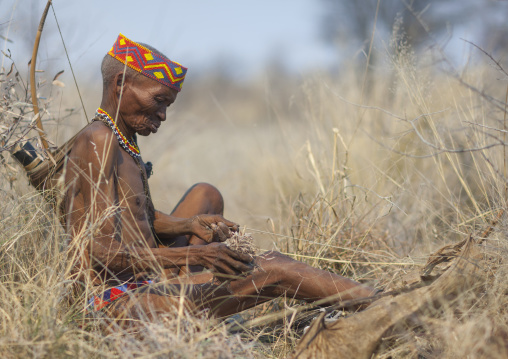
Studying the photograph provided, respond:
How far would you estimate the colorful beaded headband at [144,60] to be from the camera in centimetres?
241

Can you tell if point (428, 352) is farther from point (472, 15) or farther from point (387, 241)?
point (472, 15)

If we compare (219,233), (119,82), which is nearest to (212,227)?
(219,233)

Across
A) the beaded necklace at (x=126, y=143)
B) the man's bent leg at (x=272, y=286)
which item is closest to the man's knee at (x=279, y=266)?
the man's bent leg at (x=272, y=286)

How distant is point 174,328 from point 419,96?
169 cm

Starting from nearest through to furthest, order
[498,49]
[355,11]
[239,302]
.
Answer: [239,302], [498,49], [355,11]

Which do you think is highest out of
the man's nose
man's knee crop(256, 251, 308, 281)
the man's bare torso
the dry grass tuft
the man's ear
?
the man's ear

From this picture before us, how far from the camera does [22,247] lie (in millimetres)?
2404

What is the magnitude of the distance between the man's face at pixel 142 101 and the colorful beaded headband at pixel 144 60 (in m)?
0.03

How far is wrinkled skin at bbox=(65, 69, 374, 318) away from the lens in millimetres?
2113

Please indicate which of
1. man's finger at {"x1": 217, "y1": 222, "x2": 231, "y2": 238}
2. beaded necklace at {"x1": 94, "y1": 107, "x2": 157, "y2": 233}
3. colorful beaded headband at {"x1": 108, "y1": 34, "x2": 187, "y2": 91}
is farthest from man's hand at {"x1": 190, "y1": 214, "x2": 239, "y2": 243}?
colorful beaded headband at {"x1": 108, "y1": 34, "x2": 187, "y2": 91}

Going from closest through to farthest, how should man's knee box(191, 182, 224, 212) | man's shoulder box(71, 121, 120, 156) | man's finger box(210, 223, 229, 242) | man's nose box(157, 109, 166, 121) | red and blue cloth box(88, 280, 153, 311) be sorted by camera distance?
red and blue cloth box(88, 280, 153, 311), man's shoulder box(71, 121, 120, 156), man's finger box(210, 223, 229, 242), man's nose box(157, 109, 166, 121), man's knee box(191, 182, 224, 212)

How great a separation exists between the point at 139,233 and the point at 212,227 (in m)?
0.31

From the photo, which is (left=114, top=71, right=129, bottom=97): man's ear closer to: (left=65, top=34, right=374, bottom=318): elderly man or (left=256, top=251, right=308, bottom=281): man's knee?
(left=65, top=34, right=374, bottom=318): elderly man

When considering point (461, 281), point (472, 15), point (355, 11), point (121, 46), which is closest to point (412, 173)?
point (472, 15)
